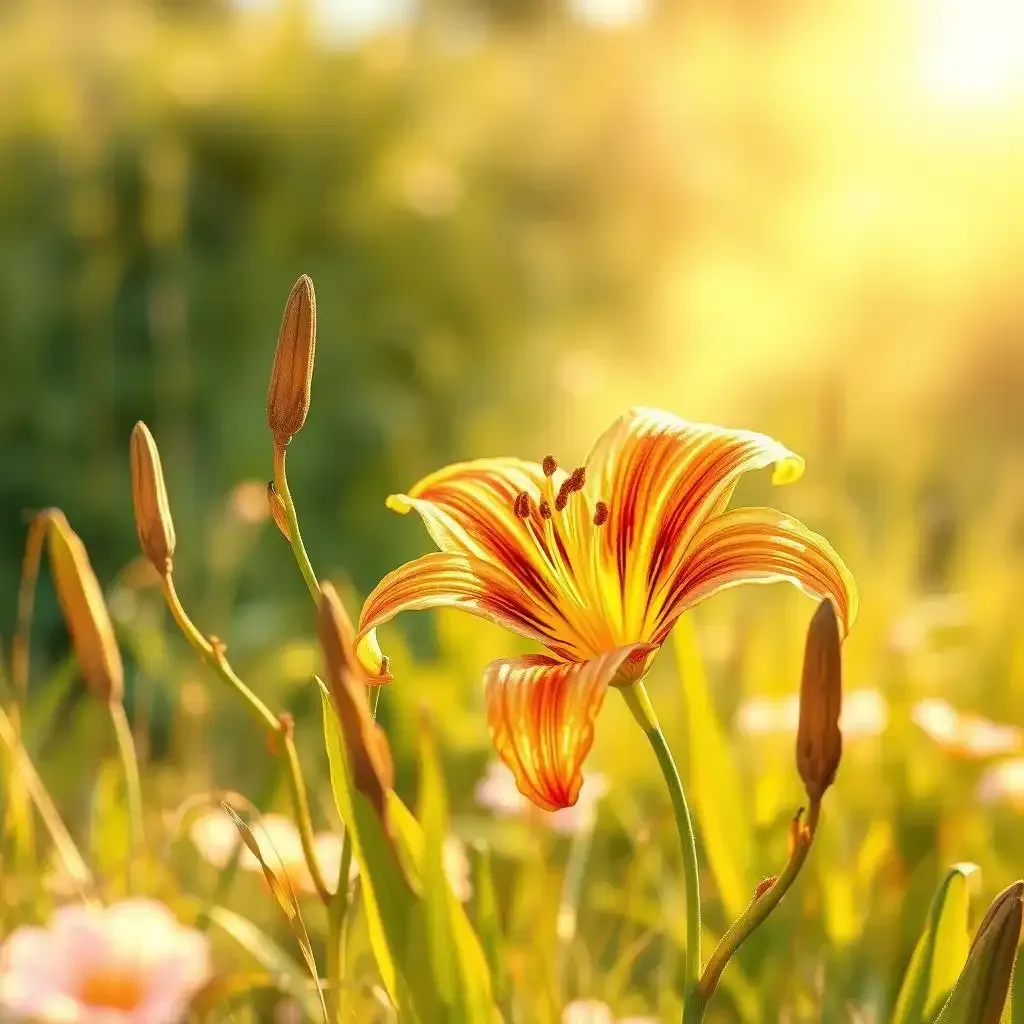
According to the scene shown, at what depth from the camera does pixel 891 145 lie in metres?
3.31

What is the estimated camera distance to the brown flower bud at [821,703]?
0.49 m

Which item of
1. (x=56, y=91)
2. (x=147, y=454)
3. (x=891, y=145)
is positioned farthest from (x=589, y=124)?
(x=147, y=454)

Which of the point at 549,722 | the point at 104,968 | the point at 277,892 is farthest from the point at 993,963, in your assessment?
the point at 104,968

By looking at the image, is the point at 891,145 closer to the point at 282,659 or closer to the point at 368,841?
the point at 282,659

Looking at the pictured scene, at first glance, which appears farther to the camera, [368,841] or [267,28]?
[267,28]

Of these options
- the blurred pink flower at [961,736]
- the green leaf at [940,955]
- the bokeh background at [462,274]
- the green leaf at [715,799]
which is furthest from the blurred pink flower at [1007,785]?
the bokeh background at [462,274]

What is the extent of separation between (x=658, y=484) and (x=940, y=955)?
0.95ft

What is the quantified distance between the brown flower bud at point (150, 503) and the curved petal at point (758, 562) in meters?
0.24

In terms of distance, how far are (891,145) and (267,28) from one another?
1608 mm

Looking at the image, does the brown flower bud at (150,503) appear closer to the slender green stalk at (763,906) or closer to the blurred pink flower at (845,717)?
the slender green stalk at (763,906)

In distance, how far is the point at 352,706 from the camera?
49 centimetres

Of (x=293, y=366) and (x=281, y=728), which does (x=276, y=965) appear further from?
(x=293, y=366)

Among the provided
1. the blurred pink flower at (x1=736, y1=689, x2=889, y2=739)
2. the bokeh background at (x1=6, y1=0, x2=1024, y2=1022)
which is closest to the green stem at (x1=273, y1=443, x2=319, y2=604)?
the blurred pink flower at (x1=736, y1=689, x2=889, y2=739)

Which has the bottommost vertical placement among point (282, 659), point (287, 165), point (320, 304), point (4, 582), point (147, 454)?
point (147, 454)
